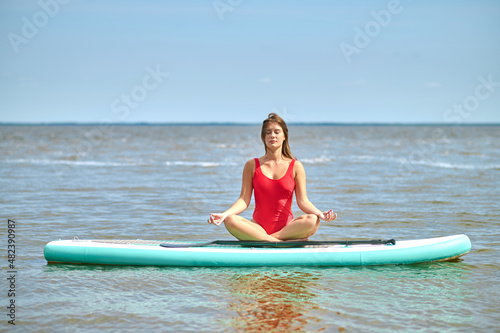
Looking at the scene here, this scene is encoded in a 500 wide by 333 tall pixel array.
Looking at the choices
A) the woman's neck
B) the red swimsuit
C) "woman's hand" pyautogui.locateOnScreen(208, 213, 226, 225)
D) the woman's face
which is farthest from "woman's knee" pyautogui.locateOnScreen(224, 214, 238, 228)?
the woman's face

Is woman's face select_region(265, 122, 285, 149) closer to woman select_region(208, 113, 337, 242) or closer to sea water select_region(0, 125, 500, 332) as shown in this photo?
woman select_region(208, 113, 337, 242)

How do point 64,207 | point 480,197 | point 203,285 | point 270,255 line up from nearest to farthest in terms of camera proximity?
1. point 203,285
2. point 270,255
3. point 64,207
4. point 480,197

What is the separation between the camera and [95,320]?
14.1 feet

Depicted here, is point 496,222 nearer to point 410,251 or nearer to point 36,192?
point 410,251

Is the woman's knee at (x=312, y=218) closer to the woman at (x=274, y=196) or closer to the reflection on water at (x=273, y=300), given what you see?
the woman at (x=274, y=196)

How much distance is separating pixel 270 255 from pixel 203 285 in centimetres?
77

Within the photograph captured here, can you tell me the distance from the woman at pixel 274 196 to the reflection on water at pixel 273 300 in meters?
0.41

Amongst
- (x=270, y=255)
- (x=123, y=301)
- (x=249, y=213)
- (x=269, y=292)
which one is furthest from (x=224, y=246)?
(x=249, y=213)

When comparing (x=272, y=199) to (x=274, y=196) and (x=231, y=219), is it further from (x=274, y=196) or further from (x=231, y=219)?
(x=231, y=219)

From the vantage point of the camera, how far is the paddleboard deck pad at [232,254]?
562 centimetres

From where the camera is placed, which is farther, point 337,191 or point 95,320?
point 337,191

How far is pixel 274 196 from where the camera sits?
18.3 feet

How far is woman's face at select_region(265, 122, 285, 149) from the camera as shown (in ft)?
18.0

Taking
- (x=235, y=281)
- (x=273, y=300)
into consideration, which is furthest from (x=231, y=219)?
(x=273, y=300)
